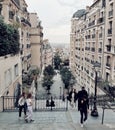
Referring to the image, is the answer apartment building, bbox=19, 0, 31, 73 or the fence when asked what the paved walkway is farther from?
apartment building, bbox=19, 0, 31, 73

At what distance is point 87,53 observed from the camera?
165ft

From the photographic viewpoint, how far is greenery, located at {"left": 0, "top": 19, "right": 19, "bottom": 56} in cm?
1837

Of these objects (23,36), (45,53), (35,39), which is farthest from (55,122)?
(45,53)

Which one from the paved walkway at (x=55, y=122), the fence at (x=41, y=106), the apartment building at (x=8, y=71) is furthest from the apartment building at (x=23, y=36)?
the paved walkway at (x=55, y=122)

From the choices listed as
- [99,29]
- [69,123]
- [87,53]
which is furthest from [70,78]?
[69,123]

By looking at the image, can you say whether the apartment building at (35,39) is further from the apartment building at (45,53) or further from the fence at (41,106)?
the fence at (41,106)

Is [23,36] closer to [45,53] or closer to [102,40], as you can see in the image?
[102,40]

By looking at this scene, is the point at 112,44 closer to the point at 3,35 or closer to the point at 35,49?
the point at 3,35

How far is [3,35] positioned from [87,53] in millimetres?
33511

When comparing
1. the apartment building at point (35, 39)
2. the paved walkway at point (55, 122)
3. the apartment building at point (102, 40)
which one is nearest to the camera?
the paved walkway at point (55, 122)

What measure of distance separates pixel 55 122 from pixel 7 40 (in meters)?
9.80

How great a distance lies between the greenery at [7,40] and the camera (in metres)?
18.4

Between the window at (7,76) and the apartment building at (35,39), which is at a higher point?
the apartment building at (35,39)

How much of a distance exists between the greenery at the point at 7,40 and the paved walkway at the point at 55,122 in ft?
22.0
